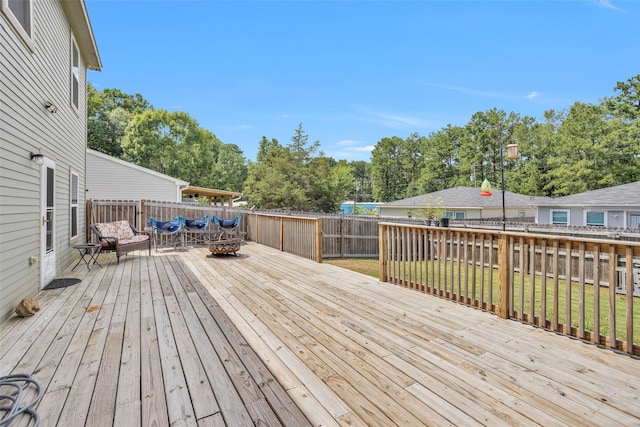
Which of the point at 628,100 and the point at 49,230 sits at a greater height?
the point at 628,100

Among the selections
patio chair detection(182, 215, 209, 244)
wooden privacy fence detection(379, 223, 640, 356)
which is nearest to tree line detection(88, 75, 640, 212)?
patio chair detection(182, 215, 209, 244)

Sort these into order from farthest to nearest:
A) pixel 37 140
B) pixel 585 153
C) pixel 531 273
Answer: pixel 585 153
pixel 37 140
pixel 531 273

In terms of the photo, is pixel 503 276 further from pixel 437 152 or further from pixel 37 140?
pixel 437 152

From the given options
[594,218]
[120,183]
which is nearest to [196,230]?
[120,183]

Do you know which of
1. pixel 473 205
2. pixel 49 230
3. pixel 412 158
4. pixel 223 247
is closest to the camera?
pixel 49 230

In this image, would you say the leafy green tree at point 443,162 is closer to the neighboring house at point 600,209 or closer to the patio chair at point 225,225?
the neighboring house at point 600,209

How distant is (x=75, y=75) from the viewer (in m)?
6.59

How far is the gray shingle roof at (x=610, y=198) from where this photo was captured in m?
12.6

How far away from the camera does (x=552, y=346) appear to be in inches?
100

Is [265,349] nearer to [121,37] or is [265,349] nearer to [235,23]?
[235,23]

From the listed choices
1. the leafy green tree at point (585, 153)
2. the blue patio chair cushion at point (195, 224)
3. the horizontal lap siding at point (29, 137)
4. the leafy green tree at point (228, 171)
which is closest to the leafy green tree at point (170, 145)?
the leafy green tree at point (228, 171)

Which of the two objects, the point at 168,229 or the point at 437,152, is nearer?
the point at 168,229

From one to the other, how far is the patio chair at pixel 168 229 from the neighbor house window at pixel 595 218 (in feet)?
56.5

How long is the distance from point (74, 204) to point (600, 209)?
1917 cm
